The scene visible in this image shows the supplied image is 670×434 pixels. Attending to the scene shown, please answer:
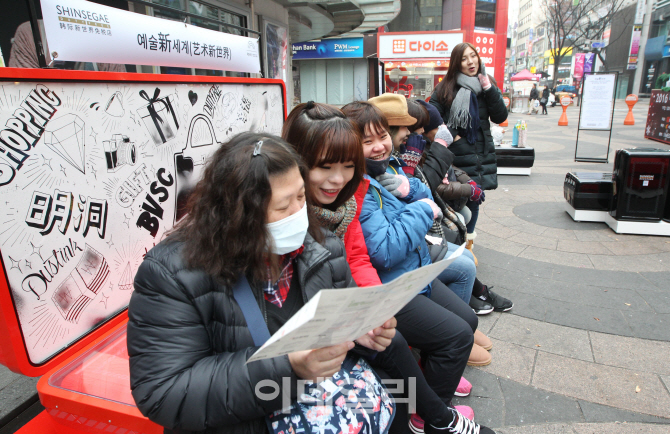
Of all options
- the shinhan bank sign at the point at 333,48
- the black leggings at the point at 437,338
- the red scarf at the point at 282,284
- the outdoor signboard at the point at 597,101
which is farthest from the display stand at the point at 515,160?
the shinhan bank sign at the point at 333,48

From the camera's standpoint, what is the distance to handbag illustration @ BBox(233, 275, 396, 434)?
1239 millimetres

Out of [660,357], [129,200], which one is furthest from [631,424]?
[129,200]

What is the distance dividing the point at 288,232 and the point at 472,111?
9.31 feet

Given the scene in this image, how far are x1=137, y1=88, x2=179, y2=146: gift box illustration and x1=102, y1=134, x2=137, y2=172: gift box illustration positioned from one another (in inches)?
5.5

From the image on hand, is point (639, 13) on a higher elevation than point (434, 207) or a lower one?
higher

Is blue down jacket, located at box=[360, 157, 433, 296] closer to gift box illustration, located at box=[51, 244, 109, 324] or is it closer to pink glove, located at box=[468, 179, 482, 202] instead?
gift box illustration, located at box=[51, 244, 109, 324]

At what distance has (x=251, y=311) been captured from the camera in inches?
49.8

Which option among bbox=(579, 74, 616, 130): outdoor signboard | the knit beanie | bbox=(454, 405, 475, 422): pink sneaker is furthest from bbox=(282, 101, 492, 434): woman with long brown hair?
bbox=(579, 74, 616, 130): outdoor signboard

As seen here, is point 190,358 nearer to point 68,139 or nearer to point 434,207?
point 68,139

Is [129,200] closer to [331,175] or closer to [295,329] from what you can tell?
[331,175]

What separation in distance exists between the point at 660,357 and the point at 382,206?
230 centimetres

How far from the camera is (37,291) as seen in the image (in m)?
1.35

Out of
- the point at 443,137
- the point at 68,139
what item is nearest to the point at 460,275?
the point at 443,137

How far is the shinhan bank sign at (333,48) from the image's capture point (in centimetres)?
2050
